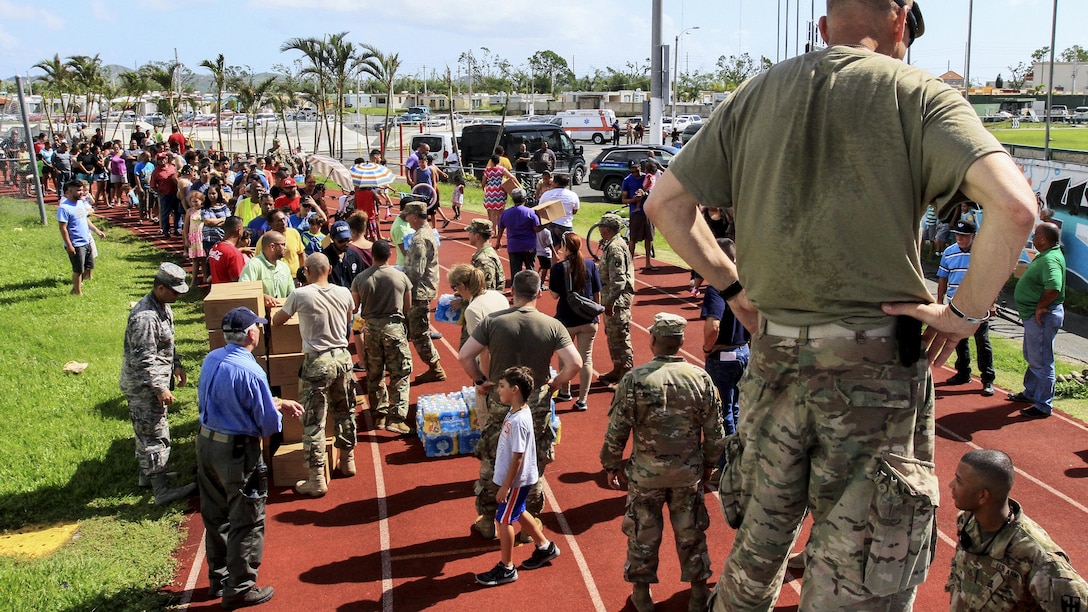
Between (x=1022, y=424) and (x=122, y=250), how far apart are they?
1873cm

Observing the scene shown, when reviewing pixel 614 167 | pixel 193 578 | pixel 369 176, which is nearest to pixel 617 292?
pixel 193 578

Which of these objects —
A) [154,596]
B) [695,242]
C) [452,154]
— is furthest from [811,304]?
[452,154]

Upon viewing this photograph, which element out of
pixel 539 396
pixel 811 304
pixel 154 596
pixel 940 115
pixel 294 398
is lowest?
pixel 154 596

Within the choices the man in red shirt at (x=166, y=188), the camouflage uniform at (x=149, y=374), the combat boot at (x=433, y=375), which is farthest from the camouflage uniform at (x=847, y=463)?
the man in red shirt at (x=166, y=188)

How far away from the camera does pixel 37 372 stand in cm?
1165

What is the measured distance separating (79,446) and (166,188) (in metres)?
13.0

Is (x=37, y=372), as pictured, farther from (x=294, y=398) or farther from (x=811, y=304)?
(x=811, y=304)

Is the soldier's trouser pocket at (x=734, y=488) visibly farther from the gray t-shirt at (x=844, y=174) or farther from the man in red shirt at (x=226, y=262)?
the man in red shirt at (x=226, y=262)

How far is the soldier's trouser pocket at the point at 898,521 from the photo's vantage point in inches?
99.3

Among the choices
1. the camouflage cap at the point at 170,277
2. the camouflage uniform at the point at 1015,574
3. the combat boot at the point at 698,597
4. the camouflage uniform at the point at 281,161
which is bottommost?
the combat boot at the point at 698,597

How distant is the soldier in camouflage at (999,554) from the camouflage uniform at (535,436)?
10.0 ft

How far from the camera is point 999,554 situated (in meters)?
4.39

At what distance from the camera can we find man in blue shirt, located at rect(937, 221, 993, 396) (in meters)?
10.0

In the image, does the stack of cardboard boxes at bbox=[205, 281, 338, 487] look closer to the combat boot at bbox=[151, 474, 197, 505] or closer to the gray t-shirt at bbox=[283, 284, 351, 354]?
the gray t-shirt at bbox=[283, 284, 351, 354]
